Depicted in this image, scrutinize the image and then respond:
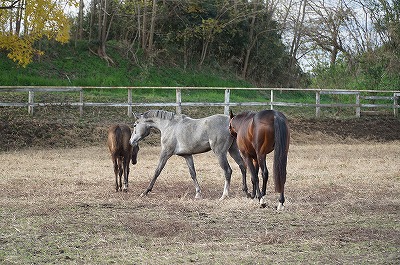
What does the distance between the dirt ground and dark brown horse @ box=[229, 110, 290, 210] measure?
44cm

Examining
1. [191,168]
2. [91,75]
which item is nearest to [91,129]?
[91,75]

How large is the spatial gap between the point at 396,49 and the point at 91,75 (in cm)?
1501

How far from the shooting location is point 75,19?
37.5m

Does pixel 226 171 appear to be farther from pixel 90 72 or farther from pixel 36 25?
pixel 90 72

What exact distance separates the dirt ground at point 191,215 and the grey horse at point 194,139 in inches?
20.1

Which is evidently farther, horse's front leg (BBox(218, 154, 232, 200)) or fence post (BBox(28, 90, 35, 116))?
fence post (BBox(28, 90, 35, 116))

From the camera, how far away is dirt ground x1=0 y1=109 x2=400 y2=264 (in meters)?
7.33

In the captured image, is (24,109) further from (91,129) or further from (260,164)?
(260,164)

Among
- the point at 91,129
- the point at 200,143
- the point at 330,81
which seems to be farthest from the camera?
the point at 330,81

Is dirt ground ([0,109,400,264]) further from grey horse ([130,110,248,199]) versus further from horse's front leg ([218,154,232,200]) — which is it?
grey horse ([130,110,248,199])

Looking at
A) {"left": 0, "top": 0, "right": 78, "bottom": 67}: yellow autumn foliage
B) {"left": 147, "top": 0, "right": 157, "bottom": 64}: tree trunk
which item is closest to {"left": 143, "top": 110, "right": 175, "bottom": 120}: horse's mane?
{"left": 0, "top": 0, "right": 78, "bottom": 67}: yellow autumn foliage

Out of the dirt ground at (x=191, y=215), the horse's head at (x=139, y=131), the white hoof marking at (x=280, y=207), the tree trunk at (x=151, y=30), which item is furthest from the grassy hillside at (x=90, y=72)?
the white hoof marking at (x=280, y=207)

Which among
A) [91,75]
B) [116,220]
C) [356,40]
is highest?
[356,40]

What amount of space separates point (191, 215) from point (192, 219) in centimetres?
33
